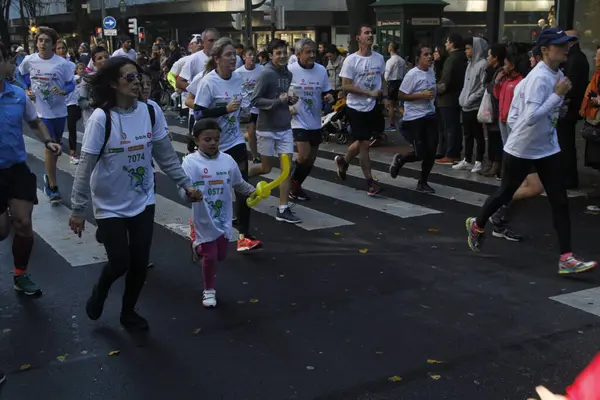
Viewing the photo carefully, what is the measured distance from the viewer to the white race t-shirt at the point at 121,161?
478cm

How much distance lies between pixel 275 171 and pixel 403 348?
7170mm

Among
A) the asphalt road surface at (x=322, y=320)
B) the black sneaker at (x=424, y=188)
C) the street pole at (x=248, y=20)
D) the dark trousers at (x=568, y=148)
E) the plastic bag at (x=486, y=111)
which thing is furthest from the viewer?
the street pole at (x=248, y=20)

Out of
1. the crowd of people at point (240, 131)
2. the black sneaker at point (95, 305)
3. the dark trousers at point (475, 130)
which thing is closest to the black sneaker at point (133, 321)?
the crowd of people at point (240, 131)

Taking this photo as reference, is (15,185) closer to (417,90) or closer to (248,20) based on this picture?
(417,90)

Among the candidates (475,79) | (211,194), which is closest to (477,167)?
(475,79)

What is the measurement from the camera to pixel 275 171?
464 inches

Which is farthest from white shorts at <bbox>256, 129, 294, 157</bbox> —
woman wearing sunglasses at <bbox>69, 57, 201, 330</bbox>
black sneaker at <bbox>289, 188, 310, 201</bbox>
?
woman wearing sunglasses at <bbox>69, 57, 201, 330</bbox>

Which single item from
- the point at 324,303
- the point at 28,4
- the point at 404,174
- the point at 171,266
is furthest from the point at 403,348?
the point at 28,4

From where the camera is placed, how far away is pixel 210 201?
18.6 ft

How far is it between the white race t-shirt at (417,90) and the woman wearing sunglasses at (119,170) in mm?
5239

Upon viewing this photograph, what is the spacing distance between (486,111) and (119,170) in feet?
22.5

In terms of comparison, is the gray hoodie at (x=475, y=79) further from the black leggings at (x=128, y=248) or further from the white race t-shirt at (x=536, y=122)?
the black leggings at (x=128, y=248)

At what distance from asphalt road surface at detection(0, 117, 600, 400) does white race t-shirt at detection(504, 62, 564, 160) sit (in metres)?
1.01

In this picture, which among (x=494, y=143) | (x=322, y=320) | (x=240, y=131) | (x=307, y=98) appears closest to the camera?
(x=322, y=320)
